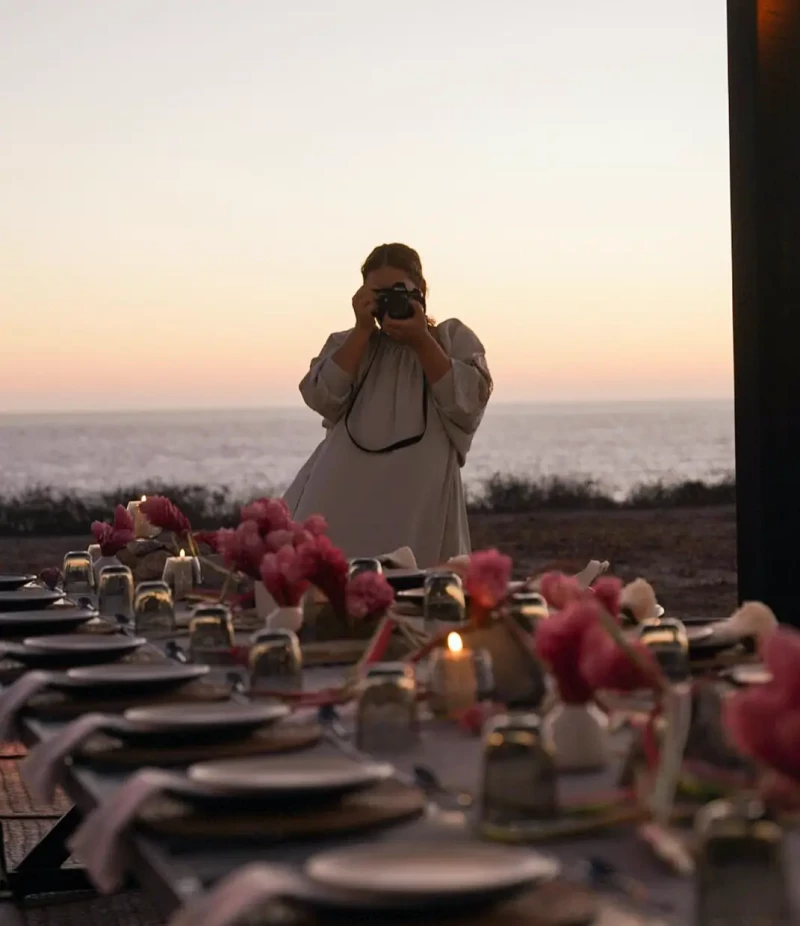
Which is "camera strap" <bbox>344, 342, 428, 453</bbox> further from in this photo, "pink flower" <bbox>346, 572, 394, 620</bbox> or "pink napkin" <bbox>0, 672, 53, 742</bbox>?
"pink napkin" <bbox>0, 672, 53, 742</bbox>

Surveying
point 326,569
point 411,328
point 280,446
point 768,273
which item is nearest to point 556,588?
point 326,569

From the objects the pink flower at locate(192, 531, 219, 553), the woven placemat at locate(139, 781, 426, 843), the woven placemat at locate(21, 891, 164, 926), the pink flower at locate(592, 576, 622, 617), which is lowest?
the woven placemat at locate(21, 891, 164, 926)

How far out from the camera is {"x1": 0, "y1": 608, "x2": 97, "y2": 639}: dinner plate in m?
2.52

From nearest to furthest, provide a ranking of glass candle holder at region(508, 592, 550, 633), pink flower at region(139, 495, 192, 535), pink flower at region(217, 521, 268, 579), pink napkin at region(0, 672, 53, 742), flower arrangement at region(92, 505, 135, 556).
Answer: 1. pink napkin at region(0, 672, 53, 742)
2. glass candle holder at region(508, 592, 550, 633)
3. pink flower at region(217, 521, 268, 579)
4. pink flower at region(139, 495, 192, 535)
5. flower arrangement at region(92, 505, 135, 556)

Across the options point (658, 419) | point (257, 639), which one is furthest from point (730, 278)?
point (658, 419)

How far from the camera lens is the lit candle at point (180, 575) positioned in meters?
3.15

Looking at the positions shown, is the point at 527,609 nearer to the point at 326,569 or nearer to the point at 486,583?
the point at 486,583

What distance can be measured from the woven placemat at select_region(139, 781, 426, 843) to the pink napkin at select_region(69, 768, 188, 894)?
1cm

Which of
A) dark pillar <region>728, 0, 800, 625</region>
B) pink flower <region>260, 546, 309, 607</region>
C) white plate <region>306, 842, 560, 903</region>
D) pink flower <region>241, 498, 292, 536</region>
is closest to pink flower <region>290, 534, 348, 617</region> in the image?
pink flower <region>260, 546, 309, 607</region>

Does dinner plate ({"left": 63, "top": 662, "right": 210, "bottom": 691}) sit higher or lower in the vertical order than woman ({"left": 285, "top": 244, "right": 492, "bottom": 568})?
lower

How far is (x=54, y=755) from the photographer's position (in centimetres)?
152

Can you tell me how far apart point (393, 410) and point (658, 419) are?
820 centimetres

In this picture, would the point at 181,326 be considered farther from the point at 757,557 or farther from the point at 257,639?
the point at 257,639

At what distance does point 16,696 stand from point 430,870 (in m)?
0.93
